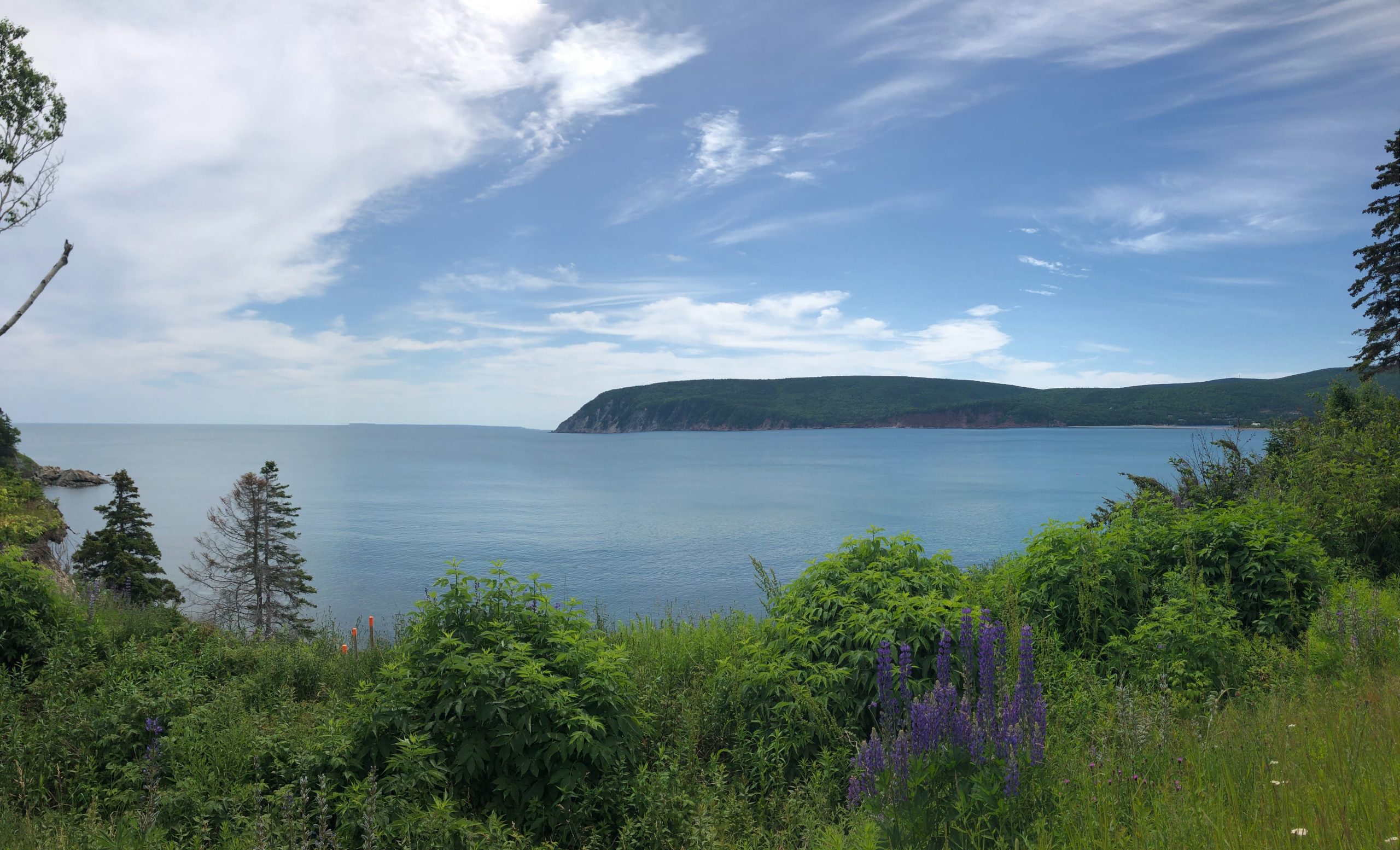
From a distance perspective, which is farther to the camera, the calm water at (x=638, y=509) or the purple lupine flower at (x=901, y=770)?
the calm water at (x=638, y=509)

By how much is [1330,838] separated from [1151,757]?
37.0 inches

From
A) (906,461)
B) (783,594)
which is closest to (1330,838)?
(783,594)

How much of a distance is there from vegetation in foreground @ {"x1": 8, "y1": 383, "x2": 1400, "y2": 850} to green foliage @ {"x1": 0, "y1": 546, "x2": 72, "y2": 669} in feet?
0.12

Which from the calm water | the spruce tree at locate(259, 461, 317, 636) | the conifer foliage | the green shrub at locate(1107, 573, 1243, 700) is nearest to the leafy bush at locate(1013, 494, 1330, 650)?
the green shrub at locate(1107, 573, 1243, 700)

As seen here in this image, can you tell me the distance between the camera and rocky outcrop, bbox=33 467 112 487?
85.2 metres

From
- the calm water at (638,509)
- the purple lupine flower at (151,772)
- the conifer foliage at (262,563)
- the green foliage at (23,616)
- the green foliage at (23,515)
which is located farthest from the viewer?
the calm water at (638,509)

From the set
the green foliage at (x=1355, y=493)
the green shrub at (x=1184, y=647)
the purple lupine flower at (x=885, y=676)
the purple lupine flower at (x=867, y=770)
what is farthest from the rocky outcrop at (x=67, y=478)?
the green foliage at (x=1355, y=493)

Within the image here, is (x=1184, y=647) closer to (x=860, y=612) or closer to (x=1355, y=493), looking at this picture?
(x=860, y=612)

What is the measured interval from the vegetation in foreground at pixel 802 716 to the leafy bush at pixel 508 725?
0.08 feet

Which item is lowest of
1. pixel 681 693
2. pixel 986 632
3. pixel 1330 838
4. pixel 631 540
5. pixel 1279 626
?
pixel 631 540

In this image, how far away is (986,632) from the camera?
3.23 meters

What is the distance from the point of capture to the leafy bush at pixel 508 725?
14.5ft

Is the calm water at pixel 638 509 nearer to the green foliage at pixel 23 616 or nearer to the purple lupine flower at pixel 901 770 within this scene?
the green foliage at pixel 23 616

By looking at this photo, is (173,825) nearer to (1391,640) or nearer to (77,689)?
(77,689)
